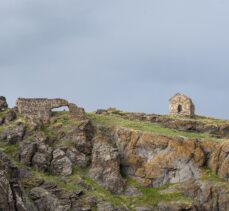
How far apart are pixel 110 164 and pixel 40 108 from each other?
1261 centimetres

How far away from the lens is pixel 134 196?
237 feet

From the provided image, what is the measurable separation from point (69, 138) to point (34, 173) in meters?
8.34

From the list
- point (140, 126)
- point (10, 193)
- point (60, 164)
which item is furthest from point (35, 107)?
point (10, 193)

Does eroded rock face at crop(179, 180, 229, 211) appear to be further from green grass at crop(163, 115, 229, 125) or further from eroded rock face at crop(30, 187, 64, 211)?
green grass at crop(163, 115, 229, 125)

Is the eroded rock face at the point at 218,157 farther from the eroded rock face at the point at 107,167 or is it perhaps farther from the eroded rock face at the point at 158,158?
the eroded rock face at the point at 107,167

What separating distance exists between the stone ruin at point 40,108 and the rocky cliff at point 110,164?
75 centimetres

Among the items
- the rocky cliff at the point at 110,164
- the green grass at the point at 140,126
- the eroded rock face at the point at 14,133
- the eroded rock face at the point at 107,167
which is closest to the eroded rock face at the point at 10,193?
the rocky cliff at the point at 110,164

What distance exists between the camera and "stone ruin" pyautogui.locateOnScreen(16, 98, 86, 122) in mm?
81188

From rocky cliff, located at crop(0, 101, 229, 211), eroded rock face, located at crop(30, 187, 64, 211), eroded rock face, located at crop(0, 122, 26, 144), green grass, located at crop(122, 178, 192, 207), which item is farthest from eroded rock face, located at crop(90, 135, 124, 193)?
eroded rock face, located at crop(0, 122, 26, 144)

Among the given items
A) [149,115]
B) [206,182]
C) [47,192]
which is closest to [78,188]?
[47,192]

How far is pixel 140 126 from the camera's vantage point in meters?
82.2

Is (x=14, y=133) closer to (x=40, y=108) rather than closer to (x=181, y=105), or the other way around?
(x=40, y=108)

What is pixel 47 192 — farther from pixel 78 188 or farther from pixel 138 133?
pixel 138 133

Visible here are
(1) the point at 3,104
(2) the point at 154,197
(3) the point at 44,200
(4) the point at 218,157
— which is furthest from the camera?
(1) the point at 3,104
